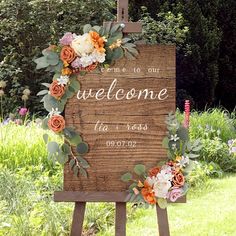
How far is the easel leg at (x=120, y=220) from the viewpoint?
342 centimetres

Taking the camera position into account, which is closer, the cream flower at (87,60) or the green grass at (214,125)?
the cream flower at (87,60)

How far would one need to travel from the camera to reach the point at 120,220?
11.2 feet

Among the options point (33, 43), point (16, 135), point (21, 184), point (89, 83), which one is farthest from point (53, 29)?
point (89, 83)

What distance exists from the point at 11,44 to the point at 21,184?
6172mm

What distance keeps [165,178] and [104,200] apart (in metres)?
0.37

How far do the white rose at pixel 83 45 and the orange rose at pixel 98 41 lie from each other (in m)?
0.02

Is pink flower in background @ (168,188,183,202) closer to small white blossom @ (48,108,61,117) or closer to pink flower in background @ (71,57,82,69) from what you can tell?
small white blossom @ (48,108,61,117)

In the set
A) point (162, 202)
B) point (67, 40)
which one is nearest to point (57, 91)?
point (67, 40)

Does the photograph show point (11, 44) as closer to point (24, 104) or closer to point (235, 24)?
point (24, 104)

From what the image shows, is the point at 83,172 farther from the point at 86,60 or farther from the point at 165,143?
the point at 86,60

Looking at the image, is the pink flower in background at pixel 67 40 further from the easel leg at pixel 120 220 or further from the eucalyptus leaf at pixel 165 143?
the easel leg at pixel 120 220

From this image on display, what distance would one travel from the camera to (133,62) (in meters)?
3.39

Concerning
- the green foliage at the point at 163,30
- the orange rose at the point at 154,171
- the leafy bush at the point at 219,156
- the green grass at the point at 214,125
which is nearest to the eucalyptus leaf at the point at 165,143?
the orange rose at the point at 154,171

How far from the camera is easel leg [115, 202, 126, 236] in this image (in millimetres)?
3416
